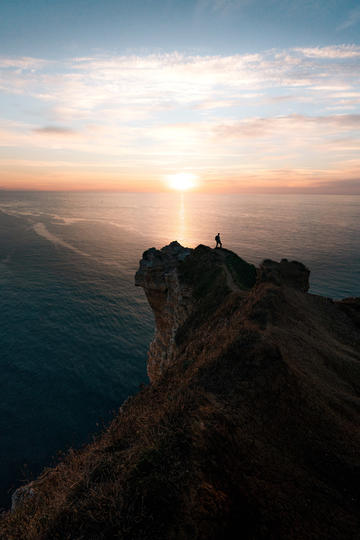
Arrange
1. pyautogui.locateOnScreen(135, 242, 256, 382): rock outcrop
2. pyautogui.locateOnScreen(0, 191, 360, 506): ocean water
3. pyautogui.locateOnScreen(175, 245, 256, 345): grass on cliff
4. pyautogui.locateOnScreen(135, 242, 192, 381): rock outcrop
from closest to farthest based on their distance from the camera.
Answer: pyautogui.locateOnScreen(175, 245, 256, 345): grass on cliff, pyautogui.locateOnScreen(135, 242, 256, 382): rock outcrop, pyautogui.locateOnScreen(135, 242, 192, 381): rock outcrop, pyautogui.locateOnScreen(0, 191, 360, 506): ocean water

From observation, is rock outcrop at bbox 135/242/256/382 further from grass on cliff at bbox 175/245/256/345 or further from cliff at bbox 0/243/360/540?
cliff at bbox 0/243/360/540

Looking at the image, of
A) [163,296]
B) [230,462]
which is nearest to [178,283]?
[163,296]

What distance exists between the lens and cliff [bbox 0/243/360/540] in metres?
5.27

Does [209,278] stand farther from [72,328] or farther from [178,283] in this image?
[72,328]

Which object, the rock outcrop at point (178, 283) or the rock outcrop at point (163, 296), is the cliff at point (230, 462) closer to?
the rock outcrop at point (178, 283)

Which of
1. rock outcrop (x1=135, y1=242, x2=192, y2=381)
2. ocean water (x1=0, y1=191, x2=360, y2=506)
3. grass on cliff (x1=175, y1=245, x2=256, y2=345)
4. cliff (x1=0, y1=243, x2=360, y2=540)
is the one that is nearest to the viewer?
cliff (x1=0, y1=243, x2=360, y2=540)

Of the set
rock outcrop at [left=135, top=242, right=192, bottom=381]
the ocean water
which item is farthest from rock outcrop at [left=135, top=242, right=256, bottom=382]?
the ocean water

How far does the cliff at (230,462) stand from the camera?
17.3 feet

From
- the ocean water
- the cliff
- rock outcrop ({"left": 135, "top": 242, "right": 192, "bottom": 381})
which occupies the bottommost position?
the ocean water

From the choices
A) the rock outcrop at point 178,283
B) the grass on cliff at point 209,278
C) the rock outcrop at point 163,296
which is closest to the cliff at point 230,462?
the grass on cliff at point 209,278

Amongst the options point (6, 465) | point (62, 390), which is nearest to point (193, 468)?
point (6, 465)

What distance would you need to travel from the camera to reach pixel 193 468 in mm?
5797

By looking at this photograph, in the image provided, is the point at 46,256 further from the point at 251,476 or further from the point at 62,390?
the point at 251,476

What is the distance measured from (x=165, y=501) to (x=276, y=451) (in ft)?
12.4
